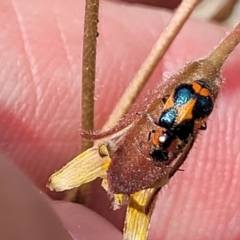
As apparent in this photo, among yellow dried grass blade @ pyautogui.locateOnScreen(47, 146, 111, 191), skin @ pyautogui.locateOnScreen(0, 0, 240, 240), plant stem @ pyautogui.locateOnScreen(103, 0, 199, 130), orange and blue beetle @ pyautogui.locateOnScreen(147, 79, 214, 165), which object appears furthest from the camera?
skin @ pyautogui.locateOnScreen(0, 0, 240, 240)

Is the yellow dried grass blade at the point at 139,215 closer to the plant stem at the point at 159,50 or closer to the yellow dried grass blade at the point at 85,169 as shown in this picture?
the yellow dried grass blade at the point at 85,169

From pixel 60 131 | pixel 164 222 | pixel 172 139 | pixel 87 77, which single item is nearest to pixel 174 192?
pixel 164 222

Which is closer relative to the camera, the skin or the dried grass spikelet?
the dried grass spikelet

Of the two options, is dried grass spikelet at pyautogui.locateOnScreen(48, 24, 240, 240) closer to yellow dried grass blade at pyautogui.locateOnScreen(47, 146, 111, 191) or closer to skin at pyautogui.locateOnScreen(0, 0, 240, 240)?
yellow dried grass blade at pyautogui.locateOnScreen(47, 146, 111, 191)

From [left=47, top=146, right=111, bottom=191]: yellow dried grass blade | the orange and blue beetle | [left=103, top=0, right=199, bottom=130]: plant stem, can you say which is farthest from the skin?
the orange and blue beetle

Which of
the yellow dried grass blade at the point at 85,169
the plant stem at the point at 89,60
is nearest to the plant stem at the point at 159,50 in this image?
the plant stem at the point at 89,60

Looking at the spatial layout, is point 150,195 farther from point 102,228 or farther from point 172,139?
Answer: point 102,228

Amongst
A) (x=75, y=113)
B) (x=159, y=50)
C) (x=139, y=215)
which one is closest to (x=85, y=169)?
(x=139, y=215)
